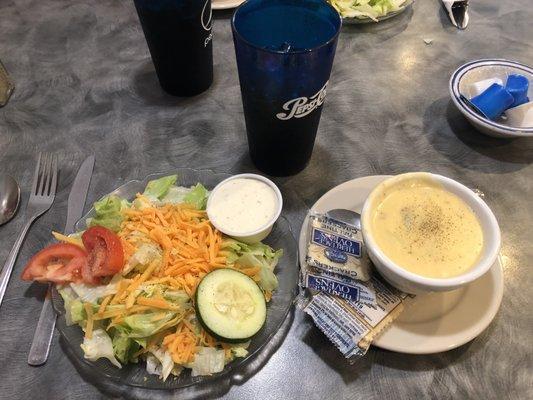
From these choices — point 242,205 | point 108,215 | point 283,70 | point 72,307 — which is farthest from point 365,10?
point 72,307

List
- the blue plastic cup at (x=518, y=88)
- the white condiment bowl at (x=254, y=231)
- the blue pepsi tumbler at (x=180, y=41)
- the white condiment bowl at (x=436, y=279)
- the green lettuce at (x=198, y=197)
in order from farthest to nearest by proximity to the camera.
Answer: the blue plastic cup at (x=518, y=88), the blue pepsi tumbler at (x=180, y=41), the green lettuce at (x=198, y=197), the white condiment bowl at (x=254, y=231), the white condiment bowl at (x=436, y=279)

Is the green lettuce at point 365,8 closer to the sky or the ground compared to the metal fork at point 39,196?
closer to the sky

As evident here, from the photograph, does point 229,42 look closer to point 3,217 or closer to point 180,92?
Result: point 180,92

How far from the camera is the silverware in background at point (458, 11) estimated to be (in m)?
2.06

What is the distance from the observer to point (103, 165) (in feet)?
4.98

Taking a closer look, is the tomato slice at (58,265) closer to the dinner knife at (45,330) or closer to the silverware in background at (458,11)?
the dinner knife at (45,330)

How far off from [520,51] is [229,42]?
4.38 feet

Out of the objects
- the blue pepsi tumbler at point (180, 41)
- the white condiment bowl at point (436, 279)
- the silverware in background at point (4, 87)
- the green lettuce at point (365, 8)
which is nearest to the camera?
the white condiment bowl at point (436, 279)

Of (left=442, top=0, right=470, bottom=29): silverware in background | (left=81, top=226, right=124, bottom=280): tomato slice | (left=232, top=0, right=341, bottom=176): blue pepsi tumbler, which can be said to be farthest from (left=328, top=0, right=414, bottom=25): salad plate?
(left=81, top=226, right=124, bottom=280): tomato slice

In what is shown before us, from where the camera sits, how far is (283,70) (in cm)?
108

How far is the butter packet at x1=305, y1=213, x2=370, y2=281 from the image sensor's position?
108cm

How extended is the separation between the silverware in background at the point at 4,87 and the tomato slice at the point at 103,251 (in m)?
0.97

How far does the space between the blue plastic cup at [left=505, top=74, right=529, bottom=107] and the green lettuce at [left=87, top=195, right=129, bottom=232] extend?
1.39 meters

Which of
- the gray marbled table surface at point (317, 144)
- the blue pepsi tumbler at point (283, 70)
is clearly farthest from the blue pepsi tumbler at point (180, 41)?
the blue pepsi tumbler at point (283, 70)
